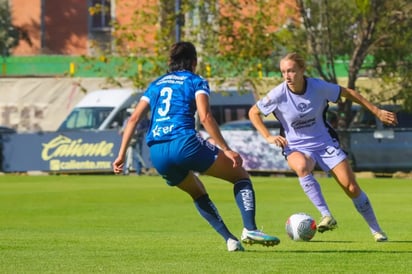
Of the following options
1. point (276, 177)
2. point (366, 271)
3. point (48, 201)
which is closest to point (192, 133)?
point (366, 271)

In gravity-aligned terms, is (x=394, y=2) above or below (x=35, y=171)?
above

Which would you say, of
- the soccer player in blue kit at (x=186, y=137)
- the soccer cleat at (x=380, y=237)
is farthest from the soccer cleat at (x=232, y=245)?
the soccer cleat at (x=380, y=237)

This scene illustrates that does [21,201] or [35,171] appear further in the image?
[35,171]

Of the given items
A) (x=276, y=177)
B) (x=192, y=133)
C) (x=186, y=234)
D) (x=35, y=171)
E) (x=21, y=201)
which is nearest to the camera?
(x=192, y=133)

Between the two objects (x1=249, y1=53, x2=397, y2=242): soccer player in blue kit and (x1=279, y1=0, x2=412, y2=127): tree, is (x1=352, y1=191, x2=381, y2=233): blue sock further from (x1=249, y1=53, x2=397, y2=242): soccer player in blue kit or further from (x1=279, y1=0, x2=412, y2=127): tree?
(x1=279, y1=0, x2=412, y2=127): tree

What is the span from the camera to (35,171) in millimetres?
37875

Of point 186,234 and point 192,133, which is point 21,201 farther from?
point 192,133

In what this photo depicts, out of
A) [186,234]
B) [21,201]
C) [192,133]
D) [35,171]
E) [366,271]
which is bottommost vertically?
[35,171]

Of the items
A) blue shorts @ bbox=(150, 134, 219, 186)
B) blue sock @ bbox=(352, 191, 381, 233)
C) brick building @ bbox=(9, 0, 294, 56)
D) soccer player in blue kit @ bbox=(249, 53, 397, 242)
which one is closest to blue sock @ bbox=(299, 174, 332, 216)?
soccer player in blue kit @ bbox=(249, 53, 397, 242)

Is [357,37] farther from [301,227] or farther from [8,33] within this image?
[8,33]

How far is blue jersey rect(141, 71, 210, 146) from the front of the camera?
11.5m

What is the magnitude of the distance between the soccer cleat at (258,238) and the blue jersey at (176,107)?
109cm

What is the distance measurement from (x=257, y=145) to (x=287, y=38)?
447 cm

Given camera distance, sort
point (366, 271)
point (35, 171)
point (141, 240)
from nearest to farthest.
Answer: point (366, 271), point (141, 240), point (35, 171)
